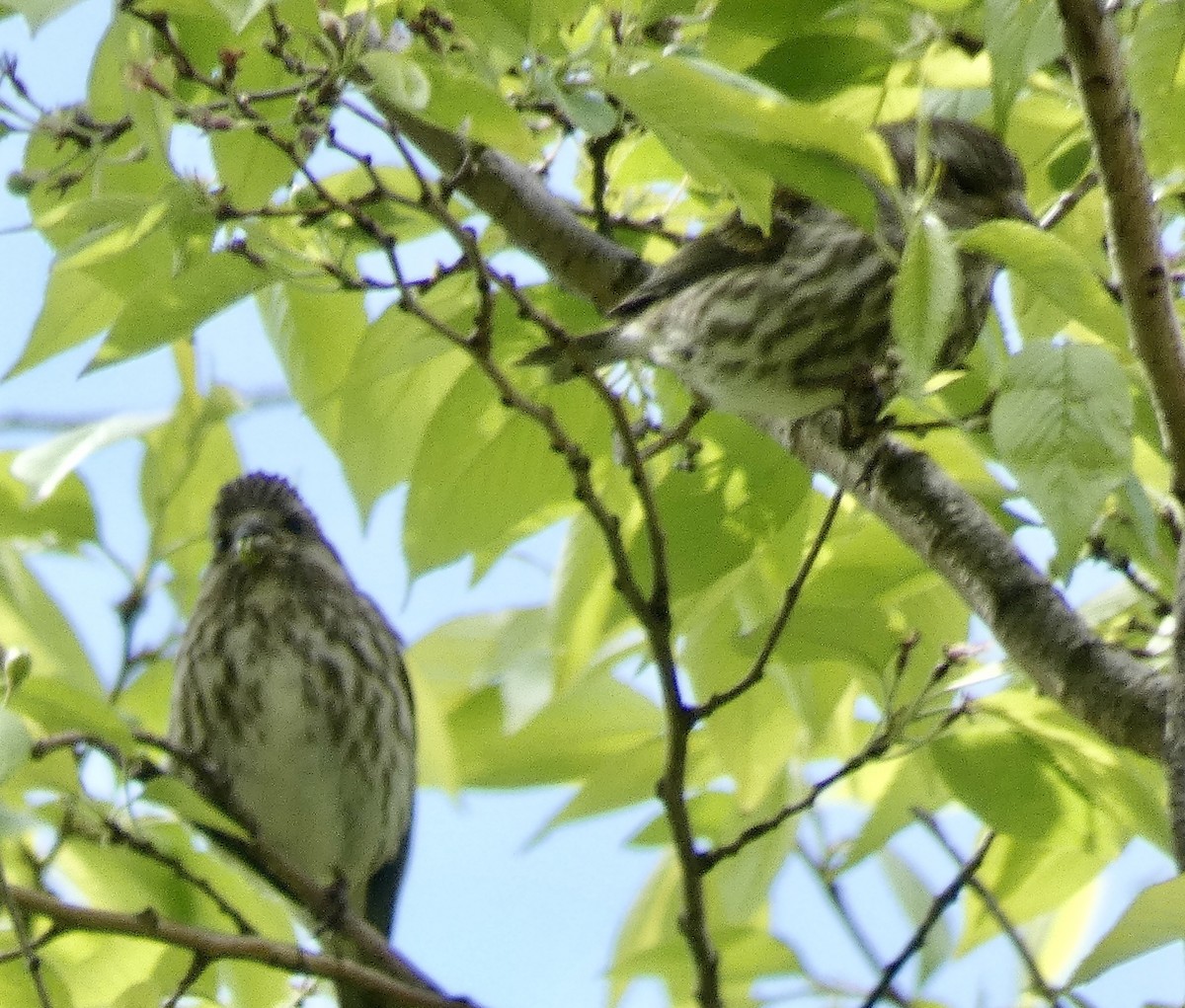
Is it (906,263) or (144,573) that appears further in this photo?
(144,573)

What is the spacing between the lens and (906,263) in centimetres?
151

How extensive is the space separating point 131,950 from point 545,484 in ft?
3.07

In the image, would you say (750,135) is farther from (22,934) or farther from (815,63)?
(22,934)

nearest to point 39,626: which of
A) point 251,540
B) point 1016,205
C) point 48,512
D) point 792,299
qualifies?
point 48,512

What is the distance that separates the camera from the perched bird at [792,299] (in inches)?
124

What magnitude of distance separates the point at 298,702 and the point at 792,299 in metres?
1.52

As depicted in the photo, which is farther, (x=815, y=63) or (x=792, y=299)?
(x=792, y=299)

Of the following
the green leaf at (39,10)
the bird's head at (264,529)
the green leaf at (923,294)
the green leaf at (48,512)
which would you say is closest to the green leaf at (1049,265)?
the green leaf at (923,294)

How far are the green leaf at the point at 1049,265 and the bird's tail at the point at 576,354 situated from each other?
749 mm

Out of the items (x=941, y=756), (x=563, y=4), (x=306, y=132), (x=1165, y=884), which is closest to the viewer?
(x=1165, y=884)

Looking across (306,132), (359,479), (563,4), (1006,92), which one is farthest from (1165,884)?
(359,479)

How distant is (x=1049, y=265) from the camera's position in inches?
60.0

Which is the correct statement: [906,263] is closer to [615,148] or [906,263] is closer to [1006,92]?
[1006,92]

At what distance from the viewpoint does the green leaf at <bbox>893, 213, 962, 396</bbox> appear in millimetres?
1503
